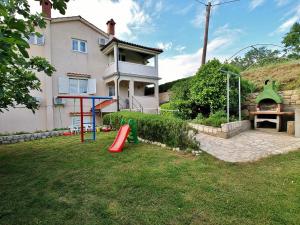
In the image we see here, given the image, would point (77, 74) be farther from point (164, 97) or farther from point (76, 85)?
point (164, 97)

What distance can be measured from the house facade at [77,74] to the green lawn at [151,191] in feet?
28.1

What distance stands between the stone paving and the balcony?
9495 mm

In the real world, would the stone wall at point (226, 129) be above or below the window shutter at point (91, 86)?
below

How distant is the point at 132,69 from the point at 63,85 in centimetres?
537

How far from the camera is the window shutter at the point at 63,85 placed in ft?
44.4

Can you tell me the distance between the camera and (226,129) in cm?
722

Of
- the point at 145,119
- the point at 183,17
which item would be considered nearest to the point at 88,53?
the point at 183,17

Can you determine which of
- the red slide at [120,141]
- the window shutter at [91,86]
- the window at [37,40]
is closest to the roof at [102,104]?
the window shutter at [91,86]

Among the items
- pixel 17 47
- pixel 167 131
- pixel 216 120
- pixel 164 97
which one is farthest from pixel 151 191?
pixel 164 97

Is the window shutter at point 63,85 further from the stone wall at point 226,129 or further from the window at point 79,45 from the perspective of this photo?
the stone wall at point 226,129

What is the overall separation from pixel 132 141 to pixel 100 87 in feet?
32.0

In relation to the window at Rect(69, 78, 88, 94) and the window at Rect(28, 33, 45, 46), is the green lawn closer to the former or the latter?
the window at Rect(69, 78, 88, 94)

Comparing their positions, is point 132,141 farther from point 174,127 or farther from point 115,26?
point 115,26

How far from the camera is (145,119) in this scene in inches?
287
